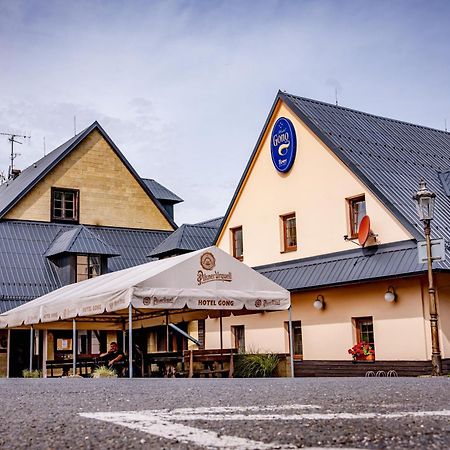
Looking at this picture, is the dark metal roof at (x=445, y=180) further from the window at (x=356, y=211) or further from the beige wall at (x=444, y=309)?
the beige wall at (x=444, y=309)

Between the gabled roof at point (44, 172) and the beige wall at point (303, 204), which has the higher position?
the gabled roof at point (44, 172)

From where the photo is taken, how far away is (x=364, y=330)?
21438 mm

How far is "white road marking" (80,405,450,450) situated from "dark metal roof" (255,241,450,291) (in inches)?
487

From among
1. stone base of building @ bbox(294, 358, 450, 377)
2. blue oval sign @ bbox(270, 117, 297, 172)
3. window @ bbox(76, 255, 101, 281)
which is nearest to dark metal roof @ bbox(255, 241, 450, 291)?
stone base of building @ bbox(294, 358, 450, 377)

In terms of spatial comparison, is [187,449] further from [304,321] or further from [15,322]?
[304,321]

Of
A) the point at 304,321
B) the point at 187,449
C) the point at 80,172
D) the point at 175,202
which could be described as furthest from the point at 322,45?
the point at 175,202

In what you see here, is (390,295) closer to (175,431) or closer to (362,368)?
(362,368)

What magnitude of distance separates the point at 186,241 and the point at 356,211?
9953 mm

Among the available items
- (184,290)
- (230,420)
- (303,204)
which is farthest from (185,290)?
(230,420)

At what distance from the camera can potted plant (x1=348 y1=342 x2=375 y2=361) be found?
20.7 m

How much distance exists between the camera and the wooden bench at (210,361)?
17.5 m

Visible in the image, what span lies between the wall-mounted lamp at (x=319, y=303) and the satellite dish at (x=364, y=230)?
7.26ft

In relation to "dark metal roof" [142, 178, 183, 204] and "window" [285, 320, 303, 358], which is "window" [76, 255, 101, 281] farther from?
"window" [285, 320, 303, 358]

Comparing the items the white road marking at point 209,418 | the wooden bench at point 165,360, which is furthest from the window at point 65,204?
the white road marking at point 209,418
